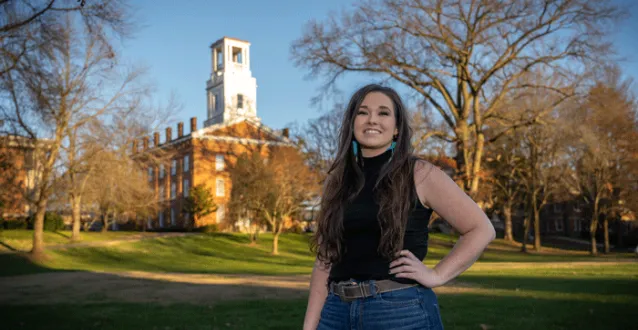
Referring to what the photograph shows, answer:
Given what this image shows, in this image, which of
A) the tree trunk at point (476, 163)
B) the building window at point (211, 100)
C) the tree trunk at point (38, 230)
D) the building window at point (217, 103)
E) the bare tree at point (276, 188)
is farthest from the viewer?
the building window at point (211, 100)

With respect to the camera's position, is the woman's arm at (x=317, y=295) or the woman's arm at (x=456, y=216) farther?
the woman's arm at (x=317, y=295)

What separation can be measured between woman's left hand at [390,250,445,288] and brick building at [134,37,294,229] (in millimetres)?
53242

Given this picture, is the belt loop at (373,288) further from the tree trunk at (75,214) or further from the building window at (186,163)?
the building window at (186,163)

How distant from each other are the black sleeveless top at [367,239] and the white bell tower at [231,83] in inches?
2404

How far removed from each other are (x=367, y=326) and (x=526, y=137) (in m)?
43.2

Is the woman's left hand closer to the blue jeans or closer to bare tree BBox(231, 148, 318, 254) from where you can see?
the blue jeans

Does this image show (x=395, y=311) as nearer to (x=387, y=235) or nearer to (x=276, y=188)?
(x=387, y=235)

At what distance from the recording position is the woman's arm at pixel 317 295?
306cm

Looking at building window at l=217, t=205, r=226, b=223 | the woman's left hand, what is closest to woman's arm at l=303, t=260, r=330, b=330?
the woman's left hand

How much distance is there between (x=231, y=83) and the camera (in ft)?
214

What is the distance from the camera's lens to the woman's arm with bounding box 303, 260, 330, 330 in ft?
10.0

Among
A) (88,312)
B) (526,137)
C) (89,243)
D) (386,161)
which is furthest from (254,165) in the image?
(386,161)

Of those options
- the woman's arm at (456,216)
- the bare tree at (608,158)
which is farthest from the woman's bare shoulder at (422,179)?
the bare tree at (608,158)

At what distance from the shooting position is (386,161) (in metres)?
3.06
